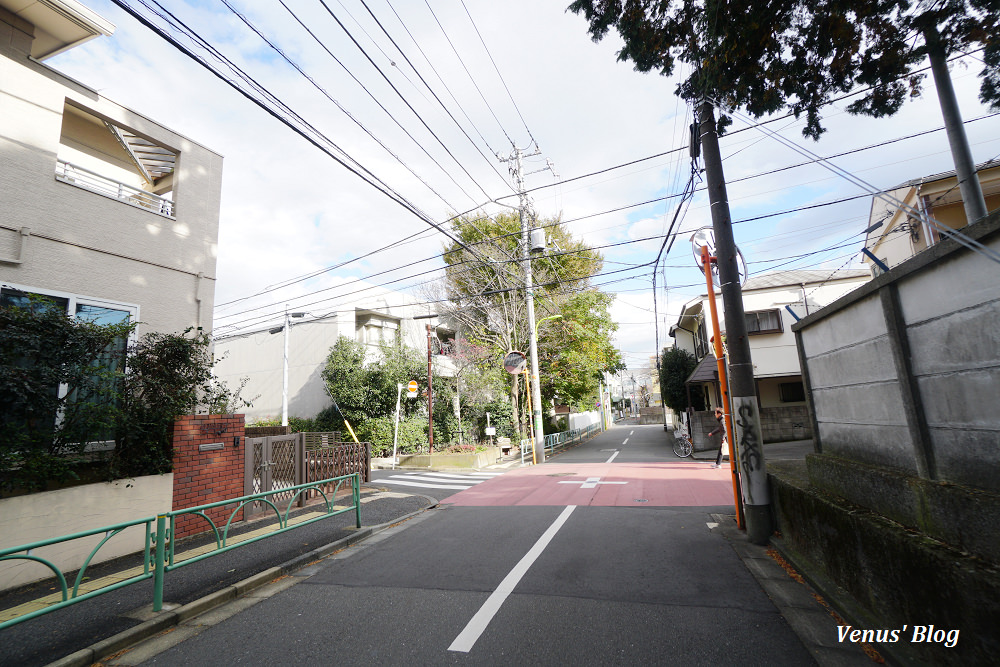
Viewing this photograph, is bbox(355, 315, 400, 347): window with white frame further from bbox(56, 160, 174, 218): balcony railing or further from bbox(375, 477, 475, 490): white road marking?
bbox(56, 160, 174, 218): balcony railing

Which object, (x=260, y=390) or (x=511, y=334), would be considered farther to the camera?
(x=260, y=390)

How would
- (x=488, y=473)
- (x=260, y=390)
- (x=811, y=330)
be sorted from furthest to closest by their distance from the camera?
(x=260, y=390), (x=488, y=473), (x=811, y=330)

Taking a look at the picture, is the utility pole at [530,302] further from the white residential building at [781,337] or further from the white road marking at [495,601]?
the white road marking at [495,601]

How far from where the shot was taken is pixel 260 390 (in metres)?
25.8

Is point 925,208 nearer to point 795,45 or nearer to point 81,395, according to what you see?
point 795,45

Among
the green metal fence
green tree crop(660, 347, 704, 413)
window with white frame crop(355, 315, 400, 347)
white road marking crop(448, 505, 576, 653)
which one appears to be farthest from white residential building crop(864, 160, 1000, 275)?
window with white frame crop(355, 315, 400, 347)

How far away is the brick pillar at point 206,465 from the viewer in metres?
7.25

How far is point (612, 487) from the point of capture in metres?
11.5

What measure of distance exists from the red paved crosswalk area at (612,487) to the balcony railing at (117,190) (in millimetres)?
8512

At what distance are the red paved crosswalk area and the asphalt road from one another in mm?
1687

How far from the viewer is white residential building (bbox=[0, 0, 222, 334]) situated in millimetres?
7164

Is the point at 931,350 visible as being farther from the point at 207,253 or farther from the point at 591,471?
the point at 591,471

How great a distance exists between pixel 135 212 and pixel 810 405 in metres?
11.4

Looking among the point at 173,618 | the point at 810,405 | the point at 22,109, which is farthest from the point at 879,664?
the point at 22,109
